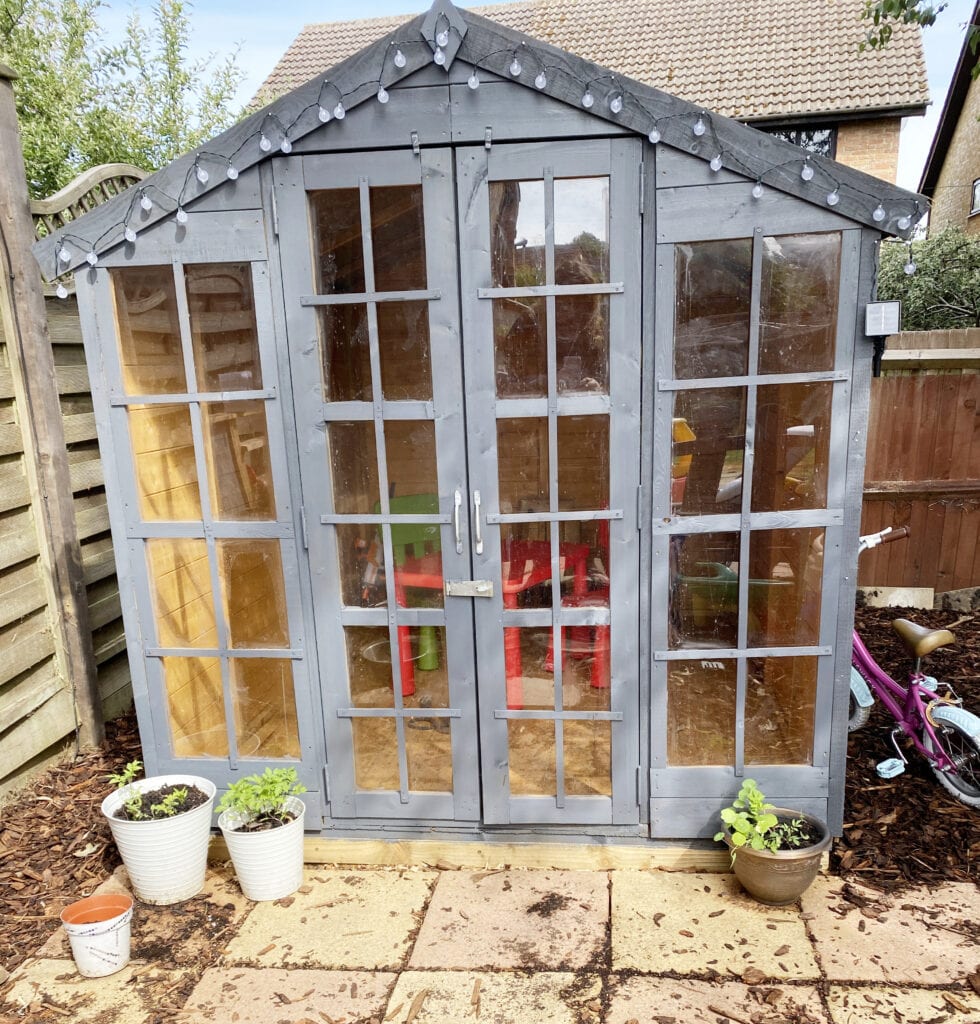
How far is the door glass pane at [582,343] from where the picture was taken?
236cm

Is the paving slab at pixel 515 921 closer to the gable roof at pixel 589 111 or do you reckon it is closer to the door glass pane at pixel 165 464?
the door glass pane at pixel 165 464

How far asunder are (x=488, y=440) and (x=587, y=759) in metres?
1.20

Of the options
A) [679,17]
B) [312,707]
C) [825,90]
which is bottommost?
[312,707]

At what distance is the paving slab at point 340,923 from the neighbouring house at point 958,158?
43.0 ft

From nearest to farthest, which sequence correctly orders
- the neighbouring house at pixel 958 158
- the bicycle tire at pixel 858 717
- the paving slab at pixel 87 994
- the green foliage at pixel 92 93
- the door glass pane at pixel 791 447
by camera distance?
the paving slab at pixel 87 994, the door glass pane at pixel 791 447, the bicycle tire at pixel 858 717, the green foliage at pixel 92 93, the neighbouring house at pixel 958 158

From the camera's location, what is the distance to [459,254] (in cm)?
234

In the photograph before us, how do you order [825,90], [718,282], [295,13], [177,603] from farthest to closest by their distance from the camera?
[295,13] → [825,90] → [177,603] → [718,282]

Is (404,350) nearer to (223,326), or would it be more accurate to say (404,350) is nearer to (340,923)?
(223,326)

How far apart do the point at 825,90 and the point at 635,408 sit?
953 cm

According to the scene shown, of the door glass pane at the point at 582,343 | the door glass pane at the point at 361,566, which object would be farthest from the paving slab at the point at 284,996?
the door glass pane at the point at 582,343

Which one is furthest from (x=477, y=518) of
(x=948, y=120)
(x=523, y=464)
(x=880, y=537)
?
(x=948, y=120)

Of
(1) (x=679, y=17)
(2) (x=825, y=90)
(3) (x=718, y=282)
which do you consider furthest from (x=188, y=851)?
(1) (x=679, y=17)

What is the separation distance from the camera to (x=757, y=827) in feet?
7.95

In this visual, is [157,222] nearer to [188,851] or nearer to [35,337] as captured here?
[35,337]
